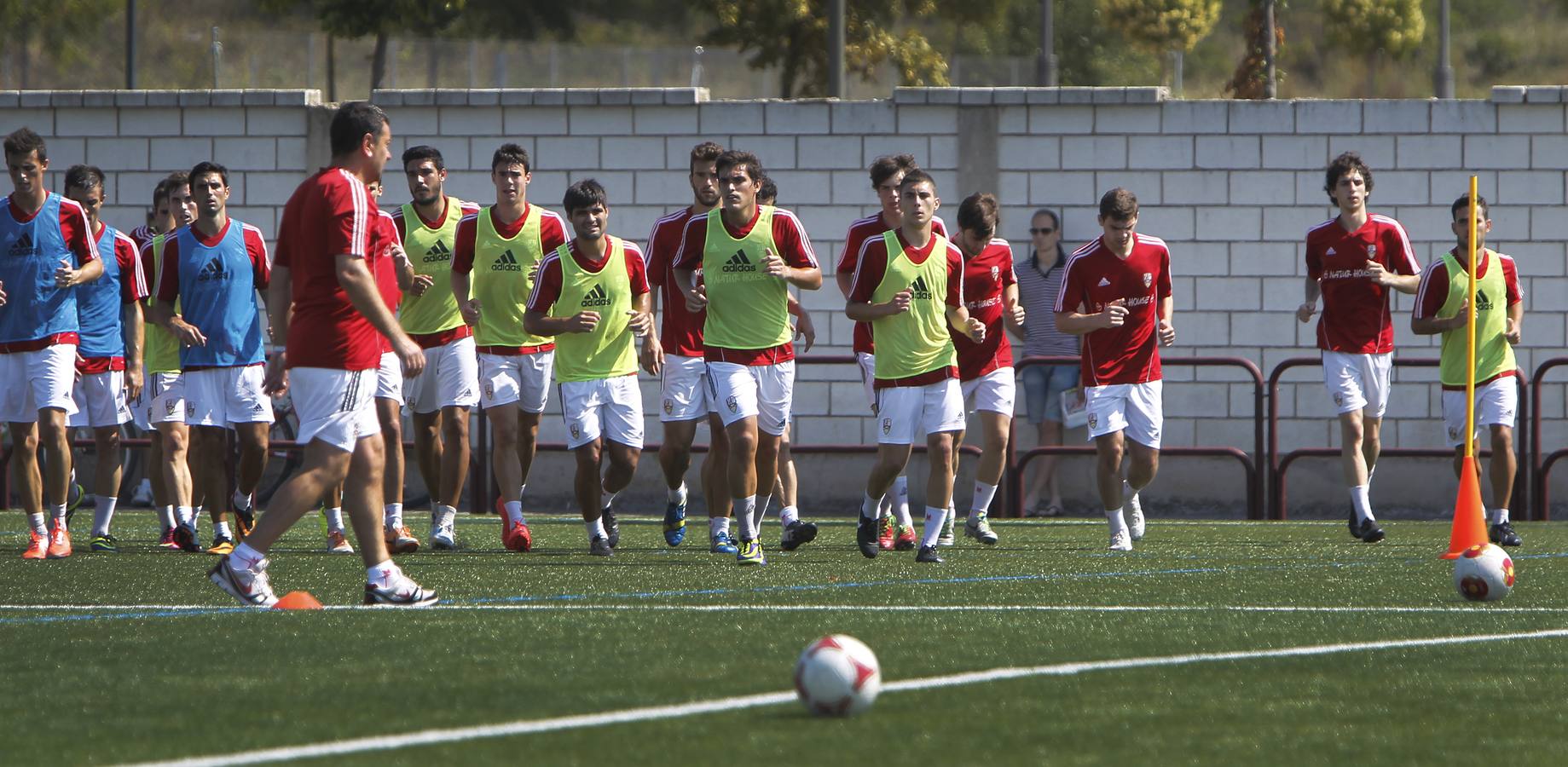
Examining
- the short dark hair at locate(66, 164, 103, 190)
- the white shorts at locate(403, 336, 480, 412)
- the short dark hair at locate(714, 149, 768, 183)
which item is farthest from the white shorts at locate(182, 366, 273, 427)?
the short dark hair at locate(714, 149, 768, 183)

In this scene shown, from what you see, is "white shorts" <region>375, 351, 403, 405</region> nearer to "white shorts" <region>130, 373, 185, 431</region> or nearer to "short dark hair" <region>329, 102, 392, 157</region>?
"white shorts" <region>130, 373, 185, 431</region>

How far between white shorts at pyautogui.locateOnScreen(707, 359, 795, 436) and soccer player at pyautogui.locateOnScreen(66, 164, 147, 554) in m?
3.07

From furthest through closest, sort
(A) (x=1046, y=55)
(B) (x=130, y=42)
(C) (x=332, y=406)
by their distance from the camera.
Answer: (A) (x=1046, y=55) < (B) (x=130, y=42) < (C) (x=332, y=406)

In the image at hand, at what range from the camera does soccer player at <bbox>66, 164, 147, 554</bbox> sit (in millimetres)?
10656

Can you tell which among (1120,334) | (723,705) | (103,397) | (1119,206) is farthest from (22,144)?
(723,705)

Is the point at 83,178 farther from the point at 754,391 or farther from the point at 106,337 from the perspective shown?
the point at 754,391

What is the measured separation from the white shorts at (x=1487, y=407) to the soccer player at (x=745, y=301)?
4027 mm

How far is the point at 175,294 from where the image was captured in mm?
10617

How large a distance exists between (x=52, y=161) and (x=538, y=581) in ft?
31.1

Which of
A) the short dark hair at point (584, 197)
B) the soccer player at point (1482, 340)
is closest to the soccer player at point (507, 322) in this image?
the short dark hair at point (584, 197)

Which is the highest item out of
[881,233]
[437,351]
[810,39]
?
[810,39]

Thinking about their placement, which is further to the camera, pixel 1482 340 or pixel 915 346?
pixel 1482 340

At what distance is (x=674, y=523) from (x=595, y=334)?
136cm

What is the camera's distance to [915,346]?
384 inches
